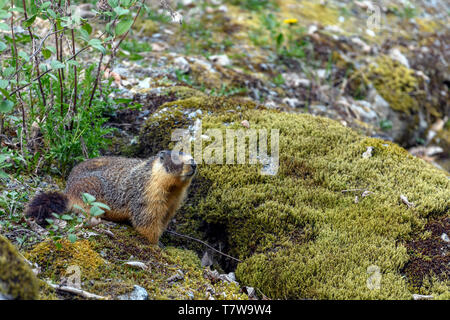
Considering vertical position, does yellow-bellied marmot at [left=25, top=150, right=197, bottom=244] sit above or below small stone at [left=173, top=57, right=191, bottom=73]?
below

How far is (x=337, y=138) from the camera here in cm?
580

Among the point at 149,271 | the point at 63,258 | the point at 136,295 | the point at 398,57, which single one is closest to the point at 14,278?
the point at 63,258

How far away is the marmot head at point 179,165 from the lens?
15.1ft

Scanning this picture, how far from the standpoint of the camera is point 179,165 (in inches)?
182

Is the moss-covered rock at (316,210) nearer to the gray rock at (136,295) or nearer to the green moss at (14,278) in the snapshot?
the gray rock at (136,295)

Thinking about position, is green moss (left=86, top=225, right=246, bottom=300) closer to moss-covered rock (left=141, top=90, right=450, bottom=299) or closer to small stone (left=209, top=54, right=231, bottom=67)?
moss-covered rock (left=141, top=90, right=450, bottom=299)

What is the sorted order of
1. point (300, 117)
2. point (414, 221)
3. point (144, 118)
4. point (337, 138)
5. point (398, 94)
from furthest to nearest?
1. point (398, 94)
2. point (144, 118)
3. point (300, 117)
4. point (337, 138)
5. point (414, 221)

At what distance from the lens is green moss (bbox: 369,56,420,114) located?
364 inches

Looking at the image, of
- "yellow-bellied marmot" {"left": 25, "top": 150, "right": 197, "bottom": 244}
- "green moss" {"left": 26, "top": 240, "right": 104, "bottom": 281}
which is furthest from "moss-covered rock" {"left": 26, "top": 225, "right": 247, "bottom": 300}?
"yellow-bellied marmot" {"left": 25, "top": 150, "right": 197, "bottom": 244}

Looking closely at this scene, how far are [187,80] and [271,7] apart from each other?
12.9ft

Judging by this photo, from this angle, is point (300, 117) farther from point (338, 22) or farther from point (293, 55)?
point (338, 22)

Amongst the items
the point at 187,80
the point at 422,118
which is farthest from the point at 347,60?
the point at 187,80

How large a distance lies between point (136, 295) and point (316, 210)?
2.12 metres

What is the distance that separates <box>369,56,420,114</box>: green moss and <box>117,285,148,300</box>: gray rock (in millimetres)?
7198
